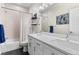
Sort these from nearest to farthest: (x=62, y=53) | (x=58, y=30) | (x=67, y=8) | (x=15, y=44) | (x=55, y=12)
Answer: (x=62, y=53) < (x=67, y=8) < (x=58, y=30) < (x=55, y=12) < (x=15, y=44)

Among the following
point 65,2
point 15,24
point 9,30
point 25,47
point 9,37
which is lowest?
point 25,47

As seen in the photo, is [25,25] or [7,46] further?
[25,25]

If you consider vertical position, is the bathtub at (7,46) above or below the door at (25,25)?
below

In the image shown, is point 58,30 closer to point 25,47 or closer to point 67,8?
point 67,8

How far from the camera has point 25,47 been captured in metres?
2.94

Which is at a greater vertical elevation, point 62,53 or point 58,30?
point 58,30

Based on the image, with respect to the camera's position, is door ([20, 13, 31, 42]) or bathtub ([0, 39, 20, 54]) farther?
door ([20, 13, 31, 42])

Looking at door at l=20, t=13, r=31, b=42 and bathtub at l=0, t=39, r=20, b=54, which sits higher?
door at l=20, t=13, r=31, b=42

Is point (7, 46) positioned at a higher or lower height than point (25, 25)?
lower

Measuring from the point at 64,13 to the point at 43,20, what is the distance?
1.00m

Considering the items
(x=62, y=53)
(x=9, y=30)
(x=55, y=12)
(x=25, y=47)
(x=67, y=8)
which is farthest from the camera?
(x=9, y=30)

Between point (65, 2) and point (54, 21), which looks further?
point (54, 21)

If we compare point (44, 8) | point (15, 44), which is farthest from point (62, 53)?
point (15, 44)

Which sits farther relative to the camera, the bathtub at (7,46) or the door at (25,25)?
the door at (25,25)
